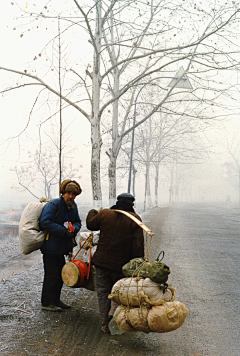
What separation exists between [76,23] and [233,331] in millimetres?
9698

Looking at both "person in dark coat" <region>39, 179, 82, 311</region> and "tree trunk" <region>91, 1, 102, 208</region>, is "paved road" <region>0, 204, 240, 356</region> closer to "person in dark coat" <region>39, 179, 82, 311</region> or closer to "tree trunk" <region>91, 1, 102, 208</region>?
"person in dark coat" <region>39, 179, 82, 311</region>

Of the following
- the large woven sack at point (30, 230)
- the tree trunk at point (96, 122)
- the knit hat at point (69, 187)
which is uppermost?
the tree trunk at point (96, 122)

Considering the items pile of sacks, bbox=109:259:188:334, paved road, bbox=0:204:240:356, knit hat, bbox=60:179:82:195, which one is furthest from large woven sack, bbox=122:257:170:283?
knit hat, bbox=60:179:82:195

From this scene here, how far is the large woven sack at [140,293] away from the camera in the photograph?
4004mm

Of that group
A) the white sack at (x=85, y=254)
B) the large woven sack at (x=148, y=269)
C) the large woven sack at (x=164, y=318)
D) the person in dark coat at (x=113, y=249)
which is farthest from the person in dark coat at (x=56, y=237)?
the large woven sack at (x=164, y=318)

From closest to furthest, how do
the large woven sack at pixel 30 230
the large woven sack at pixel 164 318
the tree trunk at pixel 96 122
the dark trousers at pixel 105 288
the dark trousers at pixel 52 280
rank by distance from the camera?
the large woven sack at pixel 164 318
the dark trousers at pixel 105 288
the large woven sack at pixel 30 230
the dark trousers at pixel 52 280
the tree trunk at pixel 96 122

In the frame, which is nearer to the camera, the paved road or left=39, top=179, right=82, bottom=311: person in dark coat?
the paved road

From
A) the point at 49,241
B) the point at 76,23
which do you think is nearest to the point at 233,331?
the point at 49,241

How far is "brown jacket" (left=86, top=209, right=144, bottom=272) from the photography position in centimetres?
478

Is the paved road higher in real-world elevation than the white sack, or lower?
lower

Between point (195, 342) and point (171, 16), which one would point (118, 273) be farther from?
point (171, 16)

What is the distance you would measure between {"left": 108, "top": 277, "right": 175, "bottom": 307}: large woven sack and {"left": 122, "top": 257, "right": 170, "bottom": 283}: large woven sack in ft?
0.19

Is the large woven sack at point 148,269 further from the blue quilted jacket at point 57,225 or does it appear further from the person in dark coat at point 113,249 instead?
the blue quilted jacket at point 57,225

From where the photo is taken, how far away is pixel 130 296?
4070mm
